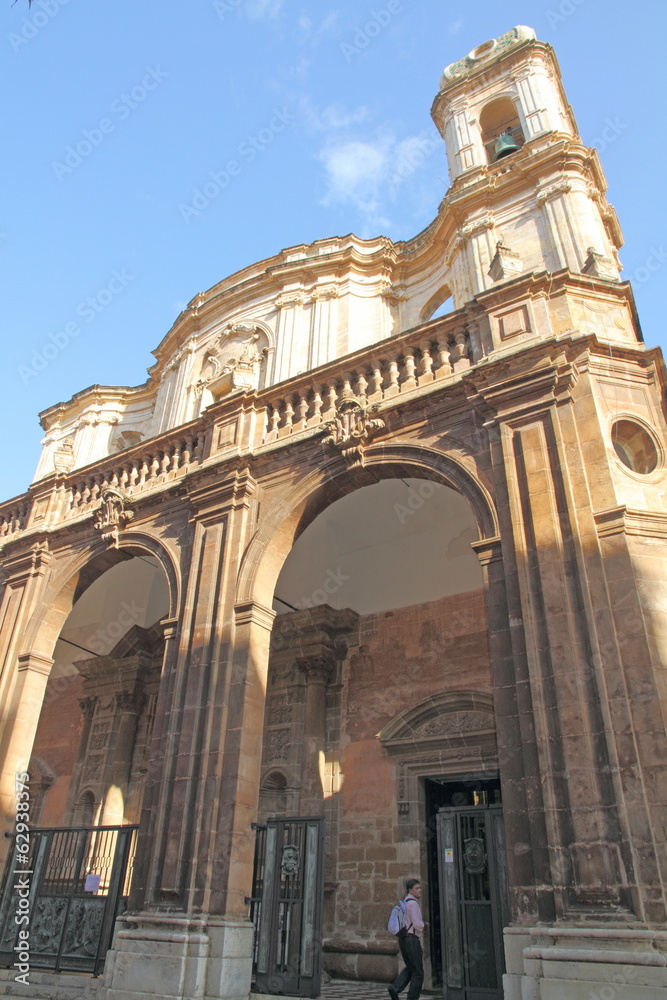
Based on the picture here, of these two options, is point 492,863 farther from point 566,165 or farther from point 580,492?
point 566,165

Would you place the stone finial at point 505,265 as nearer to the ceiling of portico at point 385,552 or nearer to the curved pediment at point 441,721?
the ceiling of portico at point 385,552

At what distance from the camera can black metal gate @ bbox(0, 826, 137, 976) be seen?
885 centimetres

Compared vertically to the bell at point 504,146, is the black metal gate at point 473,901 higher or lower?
lower

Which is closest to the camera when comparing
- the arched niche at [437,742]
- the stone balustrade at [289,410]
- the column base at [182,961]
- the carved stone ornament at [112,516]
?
the column base at [182,961]

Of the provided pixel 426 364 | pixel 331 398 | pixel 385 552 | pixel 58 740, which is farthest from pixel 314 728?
pixel 58 740

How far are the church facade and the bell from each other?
0.73ft

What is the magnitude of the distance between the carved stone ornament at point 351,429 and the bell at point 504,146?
806 cm

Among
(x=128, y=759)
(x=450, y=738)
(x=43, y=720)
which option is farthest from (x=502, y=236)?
(x=43, y=720)

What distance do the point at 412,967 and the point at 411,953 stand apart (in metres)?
0.13

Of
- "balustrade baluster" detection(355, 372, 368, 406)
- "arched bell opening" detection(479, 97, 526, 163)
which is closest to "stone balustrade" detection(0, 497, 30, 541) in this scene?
"balustrade baluster" detection(355, 372, 368, 406)

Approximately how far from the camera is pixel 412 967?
7961mm

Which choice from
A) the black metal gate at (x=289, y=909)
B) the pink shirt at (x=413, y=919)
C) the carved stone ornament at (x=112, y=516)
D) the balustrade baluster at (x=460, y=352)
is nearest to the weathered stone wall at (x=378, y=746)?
the pink shirt at (x=413, y=919)

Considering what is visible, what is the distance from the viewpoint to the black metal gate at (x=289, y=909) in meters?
7.73

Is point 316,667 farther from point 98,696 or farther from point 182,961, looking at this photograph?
point 182,961
